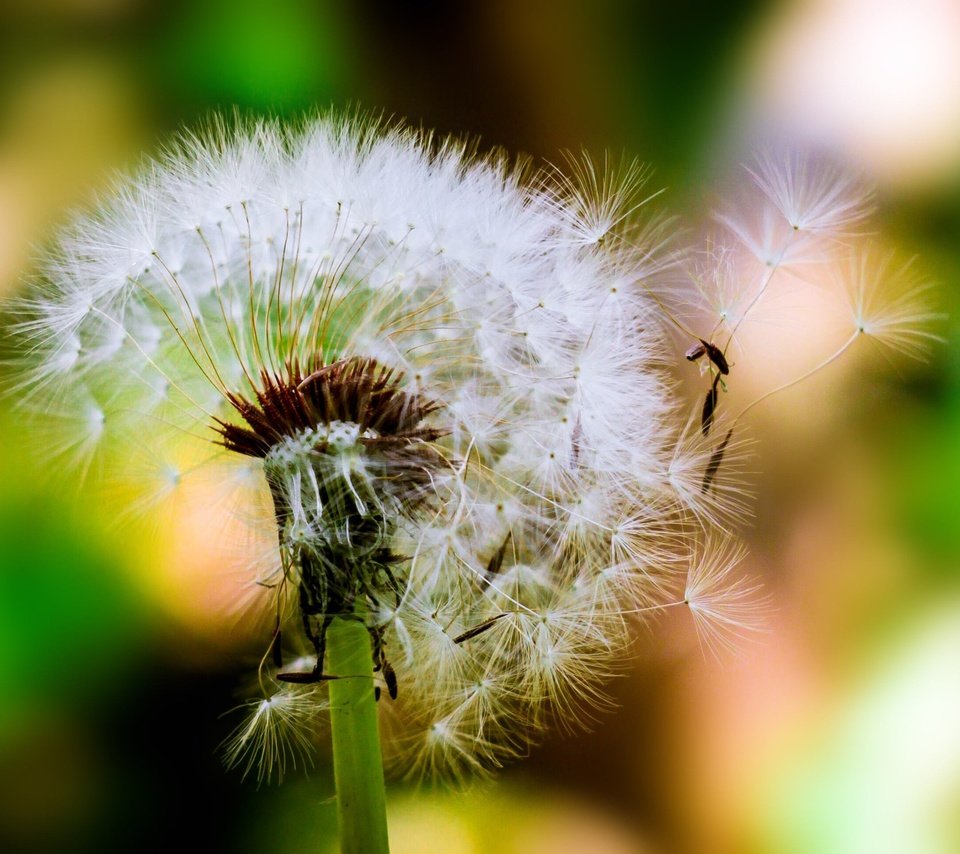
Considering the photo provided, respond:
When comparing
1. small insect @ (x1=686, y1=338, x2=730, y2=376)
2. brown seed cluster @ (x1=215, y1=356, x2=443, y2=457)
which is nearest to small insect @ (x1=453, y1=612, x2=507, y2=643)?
brown seed cluster @ (x1=215, y1=356, x2=443, y2=457)

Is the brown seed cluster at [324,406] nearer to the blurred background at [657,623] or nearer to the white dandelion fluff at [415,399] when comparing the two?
Answer: the white dandelion fluff at [415,399]

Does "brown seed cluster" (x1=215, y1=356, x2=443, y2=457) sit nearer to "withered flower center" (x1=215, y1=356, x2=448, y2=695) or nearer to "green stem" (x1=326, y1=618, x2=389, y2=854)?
"withered flower center" (x1=215, y1=356, x2=448, y2=695)

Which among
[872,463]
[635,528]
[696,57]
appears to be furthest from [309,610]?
[696,57]

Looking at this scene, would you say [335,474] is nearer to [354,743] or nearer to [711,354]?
[354,743]

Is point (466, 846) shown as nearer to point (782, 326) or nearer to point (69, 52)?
point (782, 326)

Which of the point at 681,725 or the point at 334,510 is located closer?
the point at 334,510

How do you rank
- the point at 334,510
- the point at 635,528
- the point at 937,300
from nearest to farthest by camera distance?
the point at 334,510 < the point at 635,528 < the point at 937,300

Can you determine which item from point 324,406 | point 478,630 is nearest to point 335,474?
point 324,406

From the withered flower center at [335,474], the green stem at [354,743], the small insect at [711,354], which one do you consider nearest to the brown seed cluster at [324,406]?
the withered flower center at [335,474]
